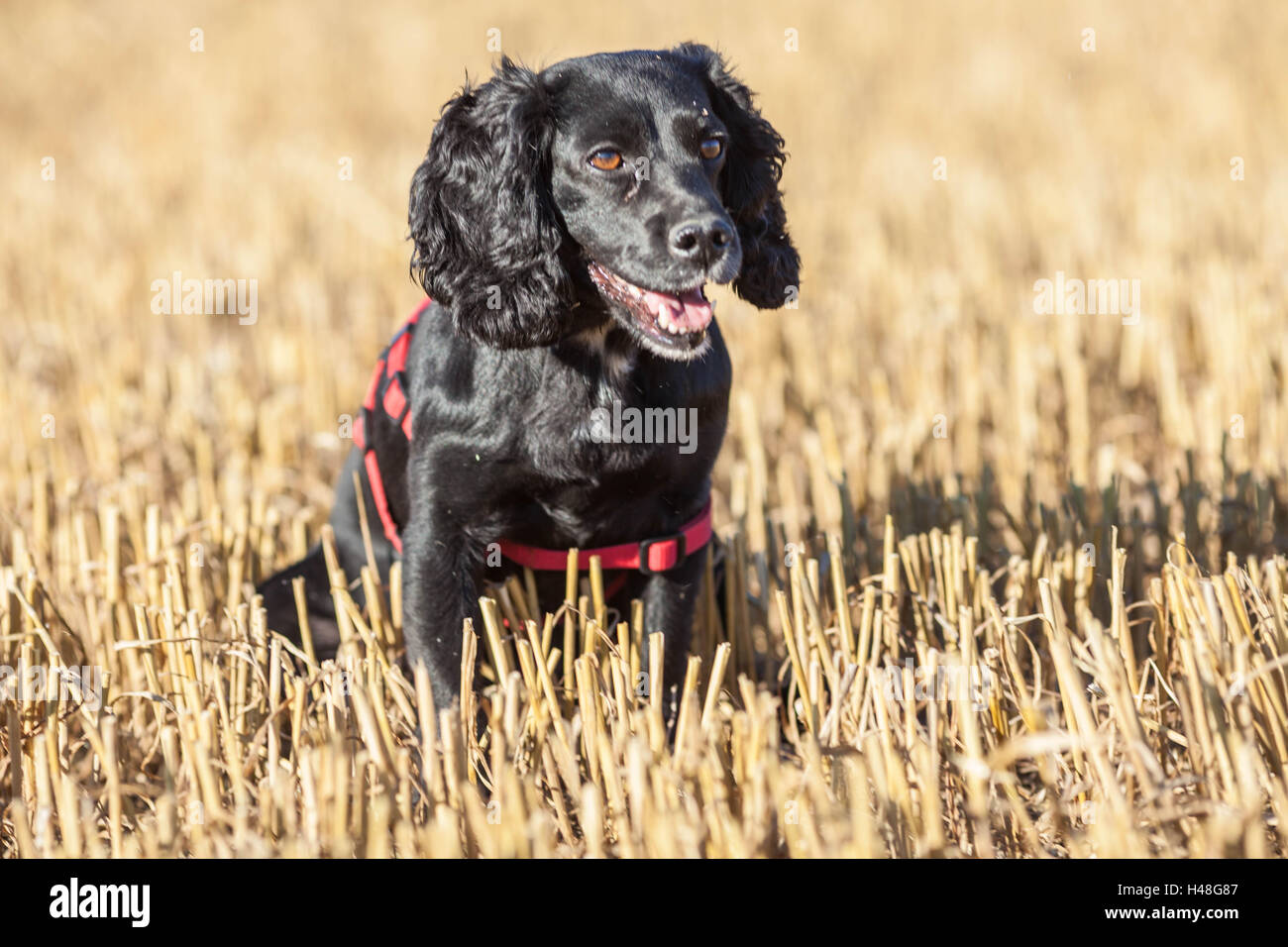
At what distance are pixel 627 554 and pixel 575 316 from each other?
59cm

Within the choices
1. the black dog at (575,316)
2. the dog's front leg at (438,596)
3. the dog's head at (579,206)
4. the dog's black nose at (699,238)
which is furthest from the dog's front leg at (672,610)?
the dog's black nose at (699,238)

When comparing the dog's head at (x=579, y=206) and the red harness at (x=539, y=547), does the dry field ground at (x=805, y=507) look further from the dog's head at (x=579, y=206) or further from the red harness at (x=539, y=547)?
the dog's head at (x=579, y=206)

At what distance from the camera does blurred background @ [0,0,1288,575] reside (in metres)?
4.52

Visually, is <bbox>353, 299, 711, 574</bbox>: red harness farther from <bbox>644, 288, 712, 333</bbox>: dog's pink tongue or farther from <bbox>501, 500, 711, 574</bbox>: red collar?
<bbox>644, 288, 712, 333</bbox>: dog's pink tongue

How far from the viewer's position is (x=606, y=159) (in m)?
2.73

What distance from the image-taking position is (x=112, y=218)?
8430 mm

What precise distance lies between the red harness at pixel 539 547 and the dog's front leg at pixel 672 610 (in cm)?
4

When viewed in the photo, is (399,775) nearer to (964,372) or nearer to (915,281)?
(964,372)

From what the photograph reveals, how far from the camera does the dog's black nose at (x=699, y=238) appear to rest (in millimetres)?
2598

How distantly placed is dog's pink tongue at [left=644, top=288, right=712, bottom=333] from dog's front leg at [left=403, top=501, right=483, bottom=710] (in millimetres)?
689

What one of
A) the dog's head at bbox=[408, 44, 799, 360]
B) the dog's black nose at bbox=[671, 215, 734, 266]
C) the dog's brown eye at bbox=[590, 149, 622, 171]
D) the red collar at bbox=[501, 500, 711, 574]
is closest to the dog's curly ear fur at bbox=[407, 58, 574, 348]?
the dog's head at bbox=[408, 44, 799, 360]

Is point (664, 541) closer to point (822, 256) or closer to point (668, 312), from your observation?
point (668, 312)

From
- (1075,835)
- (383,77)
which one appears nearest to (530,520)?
(1075,835)

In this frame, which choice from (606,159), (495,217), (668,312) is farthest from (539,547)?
(606,159)
